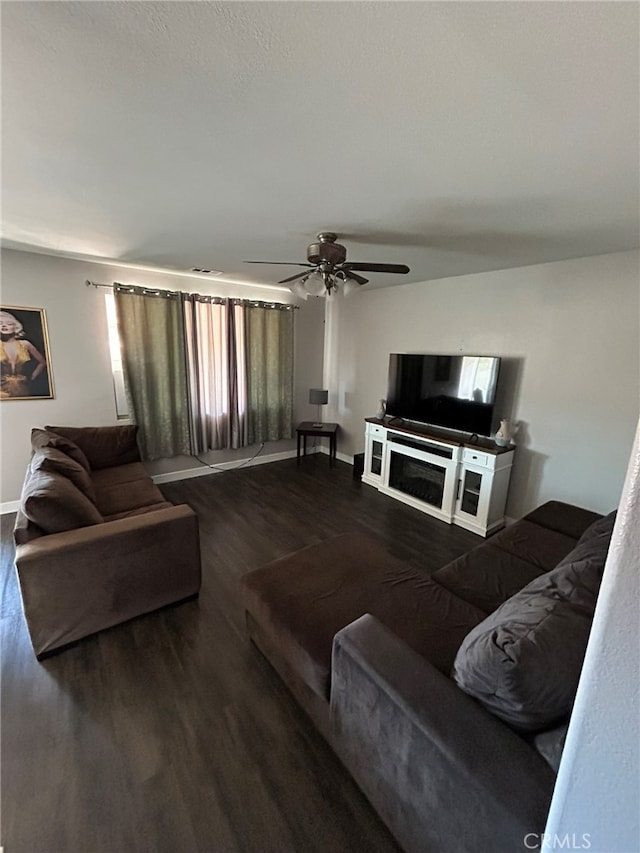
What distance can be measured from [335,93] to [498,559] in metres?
2.26

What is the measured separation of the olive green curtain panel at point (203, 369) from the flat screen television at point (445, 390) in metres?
1.61

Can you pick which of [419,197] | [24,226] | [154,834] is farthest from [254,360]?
[154,834]

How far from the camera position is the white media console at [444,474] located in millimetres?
3199

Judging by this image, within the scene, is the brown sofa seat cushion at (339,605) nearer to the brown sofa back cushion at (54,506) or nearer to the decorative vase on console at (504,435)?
the brown sofa back cushion at (54,506)

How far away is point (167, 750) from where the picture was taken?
1442 millimetres

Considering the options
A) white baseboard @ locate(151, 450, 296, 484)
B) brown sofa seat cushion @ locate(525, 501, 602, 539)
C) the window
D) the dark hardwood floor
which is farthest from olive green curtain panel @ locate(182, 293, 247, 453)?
brown sofa seat cushion @ locate(525, 501, 602, 539)

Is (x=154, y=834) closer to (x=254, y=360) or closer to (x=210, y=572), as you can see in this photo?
(x=210, y=572)

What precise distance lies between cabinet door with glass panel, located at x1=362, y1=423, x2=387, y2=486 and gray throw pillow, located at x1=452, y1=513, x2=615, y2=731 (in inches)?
117

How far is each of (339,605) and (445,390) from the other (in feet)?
8.53

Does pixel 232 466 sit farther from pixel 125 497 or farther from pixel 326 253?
pixel 326 253

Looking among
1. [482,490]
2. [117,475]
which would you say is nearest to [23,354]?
[117,475]

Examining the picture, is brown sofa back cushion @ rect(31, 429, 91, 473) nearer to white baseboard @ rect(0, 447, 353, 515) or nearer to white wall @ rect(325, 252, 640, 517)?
white baseboard @ rect(0, 447, 353, 515)

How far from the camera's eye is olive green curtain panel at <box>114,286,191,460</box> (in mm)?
3650

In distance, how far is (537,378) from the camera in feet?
10.2
